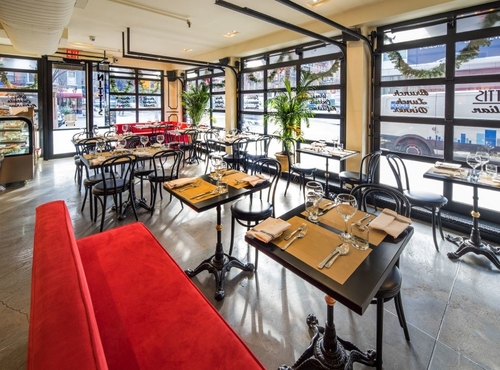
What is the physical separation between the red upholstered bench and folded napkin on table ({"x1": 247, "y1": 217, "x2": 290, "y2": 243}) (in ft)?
1.55

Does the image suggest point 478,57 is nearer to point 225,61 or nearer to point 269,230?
point 269,230

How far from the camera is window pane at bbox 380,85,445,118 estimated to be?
411 cm

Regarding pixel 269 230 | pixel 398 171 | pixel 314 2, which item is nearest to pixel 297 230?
pixel 269 230

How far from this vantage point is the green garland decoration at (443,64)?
11.8 feet

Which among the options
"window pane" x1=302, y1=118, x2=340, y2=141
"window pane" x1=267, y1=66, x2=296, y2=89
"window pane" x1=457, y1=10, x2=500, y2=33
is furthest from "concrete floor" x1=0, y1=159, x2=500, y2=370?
"window pane" x1=267, y1=66, x2=296, y2=89

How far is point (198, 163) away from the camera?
25.9ft

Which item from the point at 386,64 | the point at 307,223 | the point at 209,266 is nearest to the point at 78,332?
the point at 307,223

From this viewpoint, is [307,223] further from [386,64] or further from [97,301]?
[386,64]

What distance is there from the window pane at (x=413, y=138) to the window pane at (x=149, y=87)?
880 cm

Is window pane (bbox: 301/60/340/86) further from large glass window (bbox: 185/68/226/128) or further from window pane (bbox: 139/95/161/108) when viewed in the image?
window pane (bbox: 139/95/161/108)

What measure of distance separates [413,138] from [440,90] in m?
0.75

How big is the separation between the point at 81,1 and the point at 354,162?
16.5ft

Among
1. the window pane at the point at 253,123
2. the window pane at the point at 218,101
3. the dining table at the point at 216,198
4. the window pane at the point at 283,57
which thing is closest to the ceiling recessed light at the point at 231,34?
the window pane at the point at 283,57

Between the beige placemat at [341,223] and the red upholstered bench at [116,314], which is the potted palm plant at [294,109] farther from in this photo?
the red upholstered bench at [116,314]
